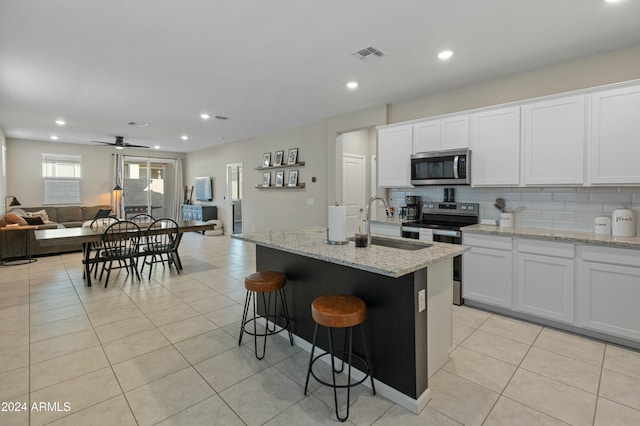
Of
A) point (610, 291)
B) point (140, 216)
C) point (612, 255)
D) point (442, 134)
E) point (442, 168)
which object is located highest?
point (442, 134)

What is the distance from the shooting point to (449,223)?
399 cm

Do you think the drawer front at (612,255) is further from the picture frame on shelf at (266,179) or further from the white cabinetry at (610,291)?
the picture frame on shelf at (266,179)

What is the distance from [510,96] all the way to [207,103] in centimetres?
425

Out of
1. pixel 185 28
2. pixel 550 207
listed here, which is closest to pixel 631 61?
pixel 550 207

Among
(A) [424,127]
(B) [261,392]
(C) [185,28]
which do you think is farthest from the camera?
(A) [424,127]

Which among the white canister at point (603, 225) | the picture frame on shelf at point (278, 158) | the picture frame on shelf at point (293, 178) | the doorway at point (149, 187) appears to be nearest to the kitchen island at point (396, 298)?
the white canister at point (603, 225)

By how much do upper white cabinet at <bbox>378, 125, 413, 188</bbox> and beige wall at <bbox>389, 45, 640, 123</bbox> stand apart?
45 centimetres

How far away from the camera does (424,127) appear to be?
4125mm

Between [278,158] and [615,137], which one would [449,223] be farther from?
[278,158]

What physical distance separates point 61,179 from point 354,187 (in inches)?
322

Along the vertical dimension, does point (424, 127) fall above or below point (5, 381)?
above

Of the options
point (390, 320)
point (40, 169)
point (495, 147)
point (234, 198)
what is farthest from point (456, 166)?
point (40, 169)

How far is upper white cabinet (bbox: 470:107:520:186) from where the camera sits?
3.39 metres

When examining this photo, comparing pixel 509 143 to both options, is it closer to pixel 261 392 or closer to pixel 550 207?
pixel 550 207
